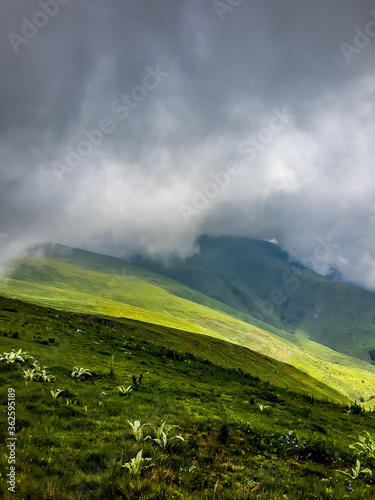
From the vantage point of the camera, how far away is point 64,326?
40.3 m

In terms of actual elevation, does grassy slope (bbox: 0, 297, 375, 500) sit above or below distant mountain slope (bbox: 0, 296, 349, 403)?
above

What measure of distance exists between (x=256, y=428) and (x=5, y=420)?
1028 centimetres

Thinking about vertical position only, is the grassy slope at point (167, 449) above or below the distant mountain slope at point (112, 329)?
above

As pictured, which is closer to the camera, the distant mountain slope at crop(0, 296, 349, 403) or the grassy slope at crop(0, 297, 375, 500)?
the grassy slope at crop(0, 297, 375, 500)

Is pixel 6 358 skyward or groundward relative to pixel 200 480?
groundward

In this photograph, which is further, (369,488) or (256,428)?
(256,428)

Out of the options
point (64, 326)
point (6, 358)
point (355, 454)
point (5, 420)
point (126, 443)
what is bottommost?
point (64, 326)

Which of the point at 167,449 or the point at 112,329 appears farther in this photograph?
the point at 112,329

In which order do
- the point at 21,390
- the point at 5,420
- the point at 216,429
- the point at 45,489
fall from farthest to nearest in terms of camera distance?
1. the point at 21,390
2. the point at 216,429
3. the point at 5,420
4. the point at 45,489

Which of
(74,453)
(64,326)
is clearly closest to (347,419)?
(74,453)

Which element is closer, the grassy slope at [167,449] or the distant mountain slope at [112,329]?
the grassy slope at [167,449]

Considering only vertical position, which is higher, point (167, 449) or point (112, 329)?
point (167, 449)

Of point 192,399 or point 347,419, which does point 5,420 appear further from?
point 347,419

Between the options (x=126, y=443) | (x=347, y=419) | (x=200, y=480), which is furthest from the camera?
(x=347, y=419)
